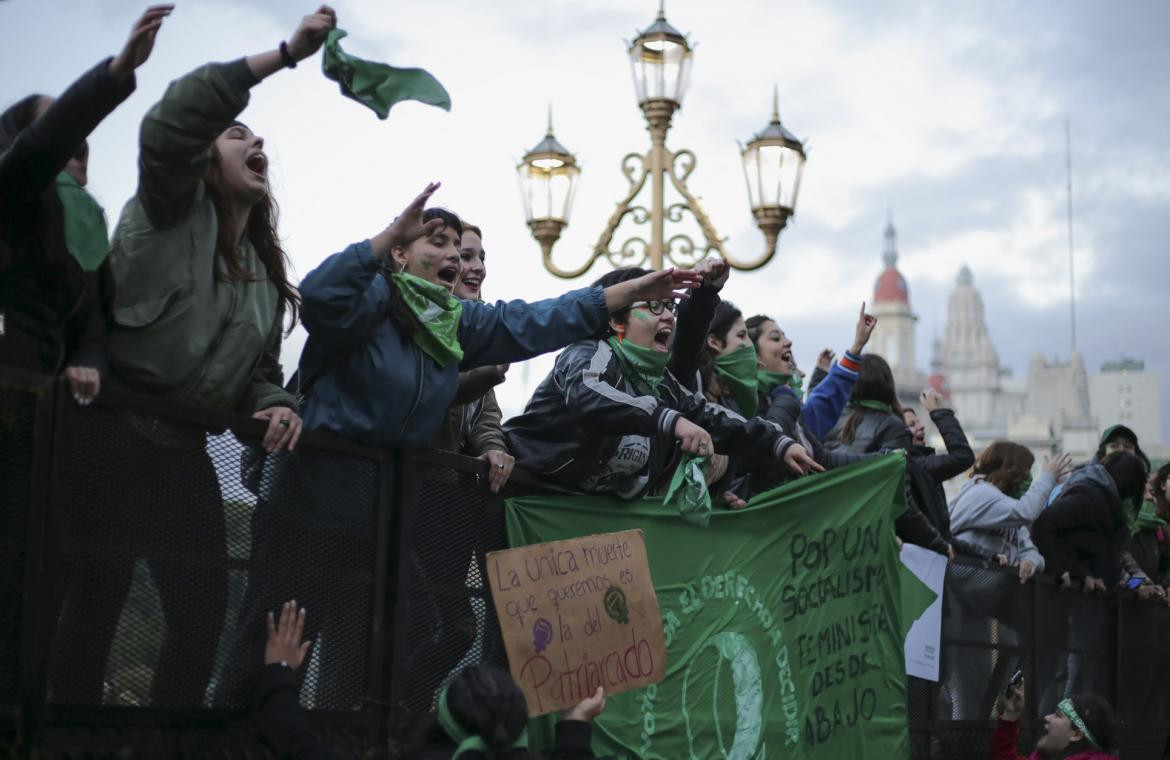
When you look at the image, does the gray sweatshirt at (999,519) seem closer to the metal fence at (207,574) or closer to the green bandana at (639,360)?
the green bandana at (639,360)

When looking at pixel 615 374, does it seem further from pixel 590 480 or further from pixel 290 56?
pixel 290 56

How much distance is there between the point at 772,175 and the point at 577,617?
9.20 metres

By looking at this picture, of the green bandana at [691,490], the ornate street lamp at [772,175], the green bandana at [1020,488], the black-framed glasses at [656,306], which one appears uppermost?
the ornate street lamp at [772,175]

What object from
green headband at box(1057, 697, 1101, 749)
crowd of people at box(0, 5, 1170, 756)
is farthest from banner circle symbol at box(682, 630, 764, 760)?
green headband at box(1057, 697, 1101, 749)

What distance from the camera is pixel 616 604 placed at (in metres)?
5.59

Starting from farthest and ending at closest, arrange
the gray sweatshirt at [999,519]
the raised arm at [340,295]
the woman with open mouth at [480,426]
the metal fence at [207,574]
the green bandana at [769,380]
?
the gray sweatshirt at [999,519], the green bandana at [769,380], the woman with open mouth at [480,426], the raised arm at [340,295], the metal fence at [207,574]

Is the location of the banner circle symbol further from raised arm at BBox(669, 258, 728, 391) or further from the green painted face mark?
A: raised arm at BBox(669, 258, 728, 391)

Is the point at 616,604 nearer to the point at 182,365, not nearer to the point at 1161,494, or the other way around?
the point at 182,365

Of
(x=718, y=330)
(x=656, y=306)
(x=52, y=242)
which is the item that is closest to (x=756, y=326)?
(x=718, y=330)

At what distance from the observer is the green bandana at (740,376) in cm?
691

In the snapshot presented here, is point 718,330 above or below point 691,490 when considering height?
above

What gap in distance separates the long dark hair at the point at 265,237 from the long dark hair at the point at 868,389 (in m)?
4.15

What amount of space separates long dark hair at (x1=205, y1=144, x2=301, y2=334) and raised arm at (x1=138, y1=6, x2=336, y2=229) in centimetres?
35

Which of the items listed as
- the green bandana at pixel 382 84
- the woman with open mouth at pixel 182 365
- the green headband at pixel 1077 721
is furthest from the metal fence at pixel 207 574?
the green headband at pixel 1077 721
